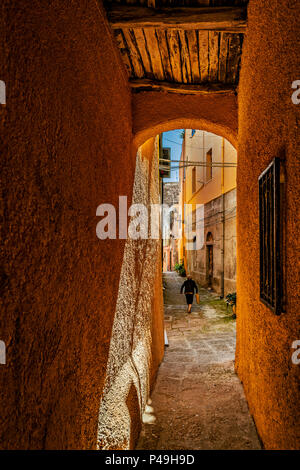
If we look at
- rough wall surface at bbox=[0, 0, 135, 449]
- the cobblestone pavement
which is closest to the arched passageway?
rough wall surface at bbox=[0, 0, 135, 449]

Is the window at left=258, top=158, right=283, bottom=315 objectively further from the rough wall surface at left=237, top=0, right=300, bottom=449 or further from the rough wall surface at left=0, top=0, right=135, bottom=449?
the rough wall surface at left=0, top=0, right=135, bottom=449

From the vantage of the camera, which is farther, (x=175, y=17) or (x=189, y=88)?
(x=189, y=88)

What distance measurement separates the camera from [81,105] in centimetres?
180

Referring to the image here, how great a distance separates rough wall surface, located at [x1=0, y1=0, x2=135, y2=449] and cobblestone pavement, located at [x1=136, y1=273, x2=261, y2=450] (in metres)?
1.63

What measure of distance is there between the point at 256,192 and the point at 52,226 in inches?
84.0

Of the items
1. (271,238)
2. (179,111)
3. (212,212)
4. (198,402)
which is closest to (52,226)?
(271,238)

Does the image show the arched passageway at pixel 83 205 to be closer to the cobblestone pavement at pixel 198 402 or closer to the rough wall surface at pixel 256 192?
the rough wall surface at pixel 256 192

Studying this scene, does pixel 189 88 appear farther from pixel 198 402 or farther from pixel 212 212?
pixel 212 212

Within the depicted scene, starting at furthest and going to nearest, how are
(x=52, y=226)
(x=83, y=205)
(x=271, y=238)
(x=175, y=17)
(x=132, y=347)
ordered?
(x=132, y=347) < (x=175, y=17) < (x=271, y=238) < (x=83, y=205) < (x=52, y=226)

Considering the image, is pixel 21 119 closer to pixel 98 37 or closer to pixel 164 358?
pixel 98 37

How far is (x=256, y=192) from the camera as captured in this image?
2.83 meters

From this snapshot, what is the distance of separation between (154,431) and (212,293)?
30.8 ft

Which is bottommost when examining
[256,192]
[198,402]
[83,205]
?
[198,402]

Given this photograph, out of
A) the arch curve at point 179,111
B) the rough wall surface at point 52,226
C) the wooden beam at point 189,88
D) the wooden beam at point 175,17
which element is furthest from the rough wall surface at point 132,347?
the wooden beam at point 175,17
